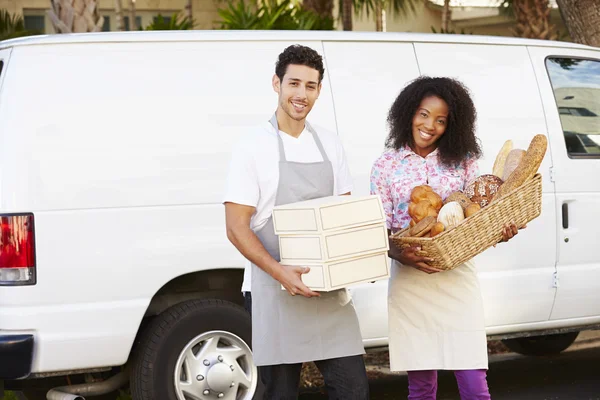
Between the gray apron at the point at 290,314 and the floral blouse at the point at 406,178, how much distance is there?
0.52 metres

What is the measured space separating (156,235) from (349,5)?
12519mm

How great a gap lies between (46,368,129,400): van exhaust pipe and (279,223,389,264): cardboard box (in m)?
2.18

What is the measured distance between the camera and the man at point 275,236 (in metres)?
3.98

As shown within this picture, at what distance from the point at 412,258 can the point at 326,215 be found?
594mm

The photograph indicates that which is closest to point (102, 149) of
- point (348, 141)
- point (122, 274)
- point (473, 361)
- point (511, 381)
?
point (122, 274)

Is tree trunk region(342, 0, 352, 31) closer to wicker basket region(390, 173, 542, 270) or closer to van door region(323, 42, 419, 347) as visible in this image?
van door region(323, 42, 419, 347)

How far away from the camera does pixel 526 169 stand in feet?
14.1

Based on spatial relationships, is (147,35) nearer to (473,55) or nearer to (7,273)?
(7,273)

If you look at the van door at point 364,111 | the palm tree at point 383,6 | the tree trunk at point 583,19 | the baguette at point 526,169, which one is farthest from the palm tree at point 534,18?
the baguette at point 526,169

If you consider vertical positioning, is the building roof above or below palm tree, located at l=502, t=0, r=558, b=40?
below

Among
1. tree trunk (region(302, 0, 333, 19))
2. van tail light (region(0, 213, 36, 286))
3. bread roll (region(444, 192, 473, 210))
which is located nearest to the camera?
bread roll (region(444, 192, 473, 210))

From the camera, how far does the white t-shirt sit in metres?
3.96

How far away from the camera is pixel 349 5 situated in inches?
683

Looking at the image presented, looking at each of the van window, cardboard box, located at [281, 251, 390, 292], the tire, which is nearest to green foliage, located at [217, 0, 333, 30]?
the tire
